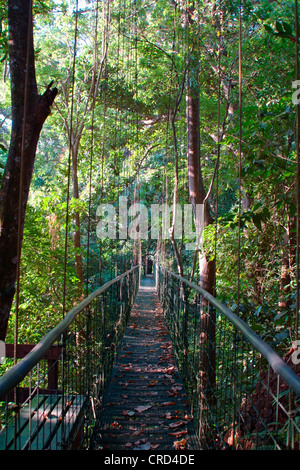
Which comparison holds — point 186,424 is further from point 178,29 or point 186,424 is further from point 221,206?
point 221,206

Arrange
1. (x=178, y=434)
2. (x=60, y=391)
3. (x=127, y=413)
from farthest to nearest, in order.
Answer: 1. (x=127, y=413)
2. (x=178, y=434)
3. (x=60, y=391)

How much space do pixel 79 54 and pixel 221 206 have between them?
7241 millimetres

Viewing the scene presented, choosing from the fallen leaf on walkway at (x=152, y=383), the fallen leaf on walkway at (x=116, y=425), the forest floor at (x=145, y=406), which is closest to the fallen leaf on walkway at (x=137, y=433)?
the forest floor at (x=145, y=406)

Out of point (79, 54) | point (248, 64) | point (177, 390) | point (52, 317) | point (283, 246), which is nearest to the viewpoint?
point (177, 390)

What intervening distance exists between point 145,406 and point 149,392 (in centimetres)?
32

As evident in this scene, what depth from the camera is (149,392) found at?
3.38 meters

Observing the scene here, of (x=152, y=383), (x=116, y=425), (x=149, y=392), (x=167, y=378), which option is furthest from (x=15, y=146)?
(x=167, y=378)

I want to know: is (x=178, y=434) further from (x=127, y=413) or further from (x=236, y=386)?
(x=236, y=386)

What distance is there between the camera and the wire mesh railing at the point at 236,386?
51.8 inches

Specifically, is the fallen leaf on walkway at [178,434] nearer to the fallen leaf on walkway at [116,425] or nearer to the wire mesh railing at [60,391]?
the fallen leaf on walkway at [116,425]

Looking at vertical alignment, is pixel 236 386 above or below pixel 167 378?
above

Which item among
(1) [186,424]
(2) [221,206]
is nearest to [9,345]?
(1) [186,424]

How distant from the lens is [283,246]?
3.96 m

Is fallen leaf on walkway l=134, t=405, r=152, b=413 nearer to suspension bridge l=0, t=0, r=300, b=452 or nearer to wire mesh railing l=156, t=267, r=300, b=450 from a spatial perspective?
suspension bridge l=0, t=0, r=300, b=452
